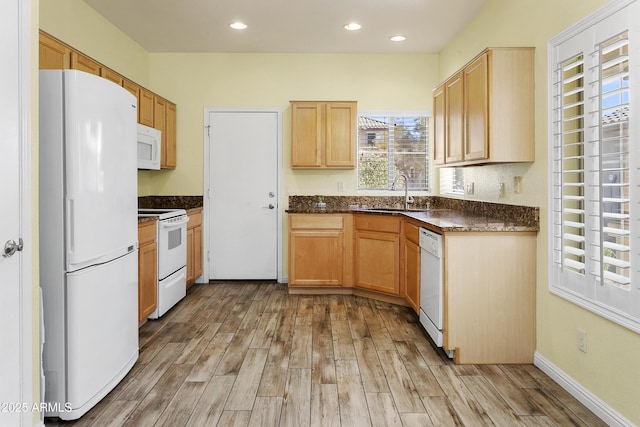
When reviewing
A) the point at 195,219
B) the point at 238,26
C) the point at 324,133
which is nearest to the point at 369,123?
the point at 324,133

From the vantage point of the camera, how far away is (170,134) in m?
4.79

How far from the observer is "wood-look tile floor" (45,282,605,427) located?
2066 mm

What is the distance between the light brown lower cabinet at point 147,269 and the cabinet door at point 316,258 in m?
1.41

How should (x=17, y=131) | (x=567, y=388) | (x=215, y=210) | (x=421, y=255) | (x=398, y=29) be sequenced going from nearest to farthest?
(x=17, y=131) → (x=567, y=388) → (x=421, y=255) → (x=398, y=29) → (x=215, y=210)

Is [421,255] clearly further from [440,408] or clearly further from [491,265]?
[440,408]

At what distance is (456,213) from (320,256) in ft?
4.76

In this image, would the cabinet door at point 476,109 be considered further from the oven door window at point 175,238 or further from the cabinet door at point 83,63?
the cabinet door at point 83,63

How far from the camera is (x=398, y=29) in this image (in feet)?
13.7

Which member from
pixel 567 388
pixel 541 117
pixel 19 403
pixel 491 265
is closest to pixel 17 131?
pixel 19 403

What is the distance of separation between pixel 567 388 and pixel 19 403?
2.74 metres

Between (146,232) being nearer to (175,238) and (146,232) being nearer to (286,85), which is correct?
(175,238)

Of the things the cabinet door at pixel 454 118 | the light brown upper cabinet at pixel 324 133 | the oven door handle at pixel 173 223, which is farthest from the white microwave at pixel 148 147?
the cabinet door at pixel 454 118

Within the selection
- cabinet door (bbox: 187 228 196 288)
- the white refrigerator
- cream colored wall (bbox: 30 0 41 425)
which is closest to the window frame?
cabinet door (bbox: 187 228 196 288)

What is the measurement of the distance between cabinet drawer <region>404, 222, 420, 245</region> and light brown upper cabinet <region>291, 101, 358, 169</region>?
47.6 inches
